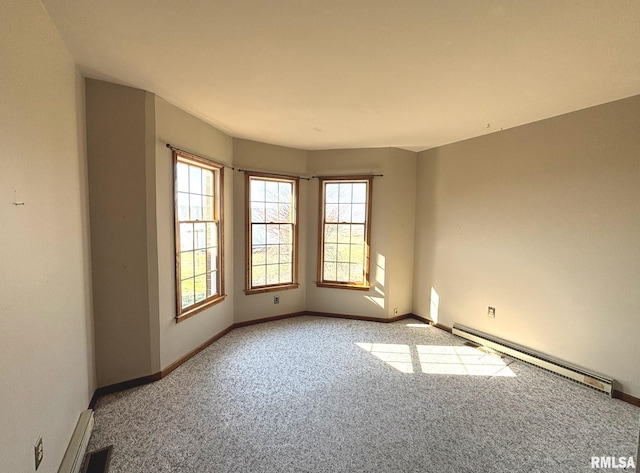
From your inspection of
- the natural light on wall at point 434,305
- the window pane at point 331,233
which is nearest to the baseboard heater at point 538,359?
the natural light on wall at point 434,305

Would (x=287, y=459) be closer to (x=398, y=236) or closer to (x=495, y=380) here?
(x=495, y=380)

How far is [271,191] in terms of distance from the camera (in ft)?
13.7

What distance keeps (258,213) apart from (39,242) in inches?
107

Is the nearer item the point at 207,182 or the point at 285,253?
the point at 207,182

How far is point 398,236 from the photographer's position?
4297 millimetres

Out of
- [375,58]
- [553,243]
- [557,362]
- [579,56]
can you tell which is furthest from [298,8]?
[557,362]

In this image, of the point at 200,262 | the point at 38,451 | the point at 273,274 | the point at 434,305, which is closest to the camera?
the point at 38,451

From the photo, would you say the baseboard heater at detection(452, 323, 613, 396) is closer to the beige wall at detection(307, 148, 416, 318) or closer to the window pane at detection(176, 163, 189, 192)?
the beige wall at detection(307, 148, 416, 318)

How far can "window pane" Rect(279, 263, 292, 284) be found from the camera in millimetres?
4348

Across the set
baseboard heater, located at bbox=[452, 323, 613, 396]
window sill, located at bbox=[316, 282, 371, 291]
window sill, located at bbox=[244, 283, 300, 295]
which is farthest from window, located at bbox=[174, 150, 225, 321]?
baseboard heater, located at bbox=[452, 323, 613, 396]

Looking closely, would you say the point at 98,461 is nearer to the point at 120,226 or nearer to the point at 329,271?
the point at 120,226

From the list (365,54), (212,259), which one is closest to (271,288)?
(212,259)

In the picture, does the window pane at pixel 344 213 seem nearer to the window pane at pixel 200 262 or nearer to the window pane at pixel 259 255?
the window pane at pixel 259 255

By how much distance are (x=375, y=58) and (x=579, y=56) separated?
128cm
